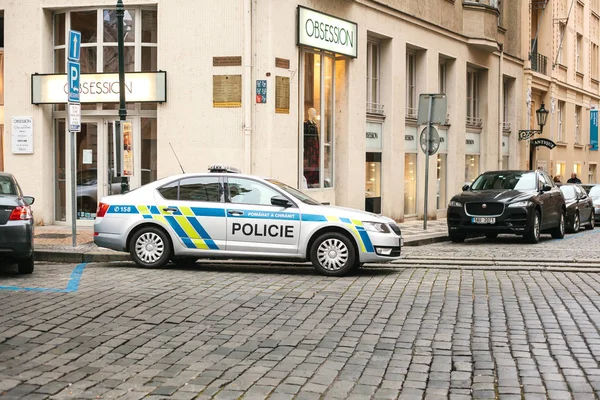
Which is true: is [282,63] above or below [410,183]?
above

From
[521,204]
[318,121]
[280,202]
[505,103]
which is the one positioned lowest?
[521,204]

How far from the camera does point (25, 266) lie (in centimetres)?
1188

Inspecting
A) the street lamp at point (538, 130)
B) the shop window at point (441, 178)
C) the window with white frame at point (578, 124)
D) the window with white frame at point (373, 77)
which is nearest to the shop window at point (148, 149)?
the window with white frame at point (373, 77)

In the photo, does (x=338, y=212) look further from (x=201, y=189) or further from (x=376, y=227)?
(x=201, y=189)

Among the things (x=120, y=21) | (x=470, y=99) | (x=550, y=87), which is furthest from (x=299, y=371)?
(x=550, y=87)

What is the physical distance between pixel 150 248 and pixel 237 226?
1.41 metres

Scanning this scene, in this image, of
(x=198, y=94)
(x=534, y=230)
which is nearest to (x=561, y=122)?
(x=534, y=230)

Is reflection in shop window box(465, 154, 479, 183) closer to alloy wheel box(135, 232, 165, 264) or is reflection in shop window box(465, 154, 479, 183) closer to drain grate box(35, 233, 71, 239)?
drain grate box(35, 233, 71, 239)

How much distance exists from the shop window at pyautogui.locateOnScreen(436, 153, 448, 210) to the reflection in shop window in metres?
2.20

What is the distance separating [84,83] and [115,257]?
627 cm

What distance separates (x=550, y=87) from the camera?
3859 centimetres

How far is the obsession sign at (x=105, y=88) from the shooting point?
1858 cm

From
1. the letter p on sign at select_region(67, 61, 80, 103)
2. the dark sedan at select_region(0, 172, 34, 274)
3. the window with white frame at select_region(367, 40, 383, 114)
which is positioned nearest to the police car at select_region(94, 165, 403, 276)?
the dark sedan at select_region(0, 172, 34, 274)

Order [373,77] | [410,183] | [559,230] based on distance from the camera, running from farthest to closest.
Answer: [410,183], [373,77], [559,230]
